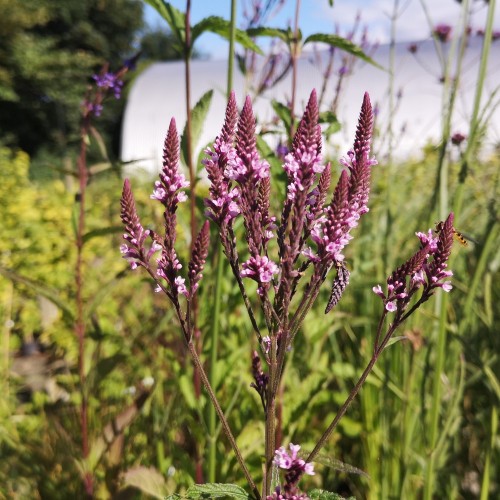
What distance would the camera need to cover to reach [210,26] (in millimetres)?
1499

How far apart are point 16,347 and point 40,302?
15.0 inches

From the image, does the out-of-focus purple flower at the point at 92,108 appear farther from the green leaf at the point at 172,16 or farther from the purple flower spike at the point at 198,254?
the purple flower spike at the point at 198,254

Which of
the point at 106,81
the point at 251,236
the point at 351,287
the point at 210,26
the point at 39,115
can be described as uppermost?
the point at 210,26

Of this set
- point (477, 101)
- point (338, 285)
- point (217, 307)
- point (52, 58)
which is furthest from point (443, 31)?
point (52, 58)

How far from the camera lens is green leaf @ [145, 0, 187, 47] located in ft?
4.86

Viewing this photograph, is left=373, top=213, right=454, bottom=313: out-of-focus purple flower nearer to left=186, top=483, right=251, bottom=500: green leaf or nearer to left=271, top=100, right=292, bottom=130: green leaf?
left=186, top=483, right=251, bottom=500: green leaf

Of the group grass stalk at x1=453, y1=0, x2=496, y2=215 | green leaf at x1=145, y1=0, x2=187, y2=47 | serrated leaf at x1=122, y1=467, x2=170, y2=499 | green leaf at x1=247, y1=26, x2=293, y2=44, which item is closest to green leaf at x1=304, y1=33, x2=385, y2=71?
green leaf at x1=247, y1=26, x2=293, y2=44

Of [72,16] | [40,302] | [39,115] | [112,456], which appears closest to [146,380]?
[112,456]

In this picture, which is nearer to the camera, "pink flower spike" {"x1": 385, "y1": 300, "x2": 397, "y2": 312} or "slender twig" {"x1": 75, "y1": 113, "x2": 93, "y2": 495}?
"pink flower spike" {"x1": 385, "y1": 300, "x2": 397, "y2": 312}

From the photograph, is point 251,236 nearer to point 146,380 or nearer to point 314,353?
point 314,353

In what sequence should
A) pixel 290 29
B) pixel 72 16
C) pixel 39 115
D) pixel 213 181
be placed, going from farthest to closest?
pixel 72 16, pixel 39 115, pixel 290 29, pixel 213 181

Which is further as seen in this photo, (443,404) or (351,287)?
(351,287)

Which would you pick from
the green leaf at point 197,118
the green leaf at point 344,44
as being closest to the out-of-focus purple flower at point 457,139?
the green leaf at point 344,44

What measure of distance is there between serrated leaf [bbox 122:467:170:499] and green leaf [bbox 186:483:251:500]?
0.63m
